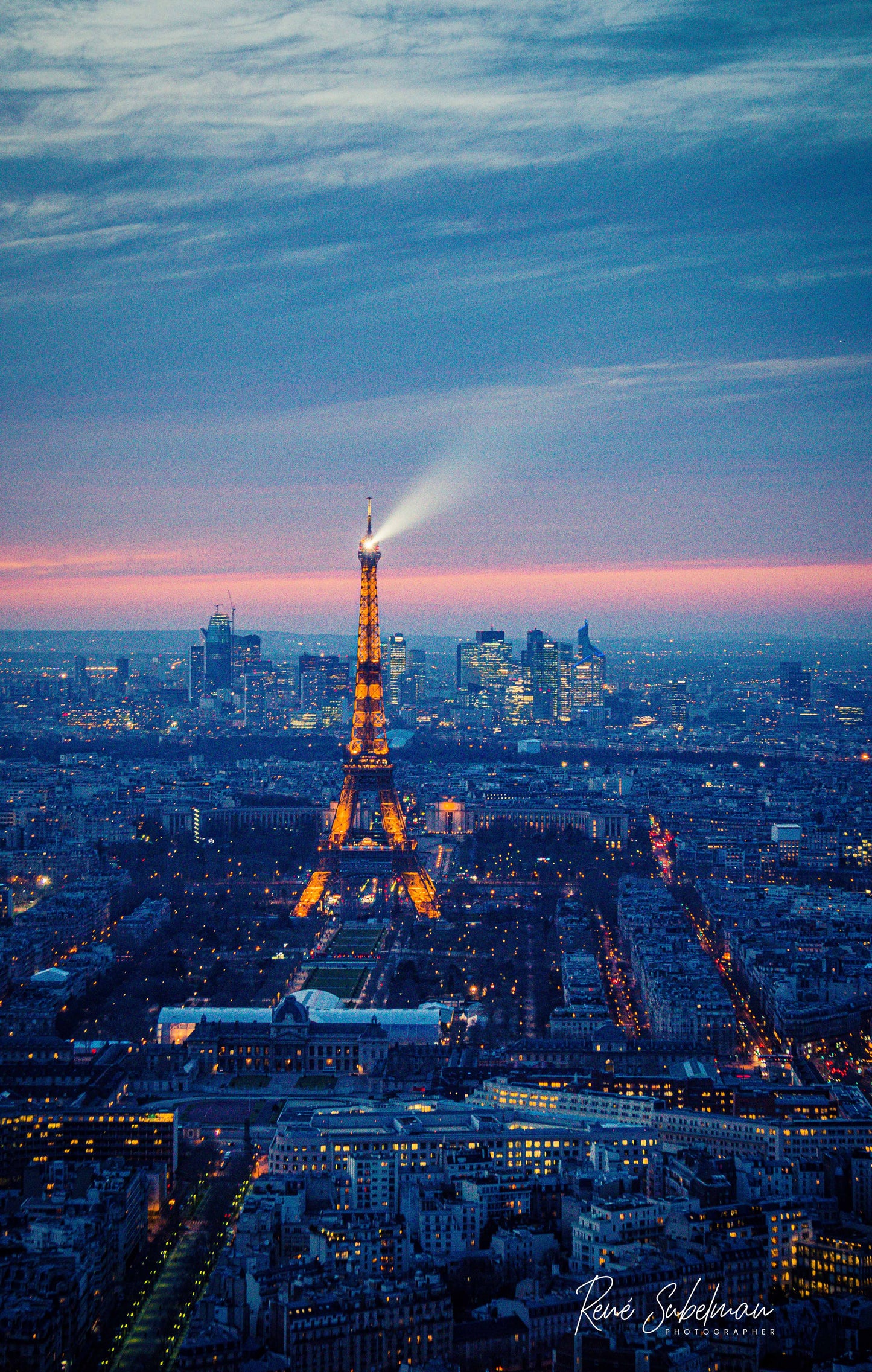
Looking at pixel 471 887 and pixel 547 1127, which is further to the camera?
pixel 471 887

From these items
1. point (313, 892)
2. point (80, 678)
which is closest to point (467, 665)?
point (80, 678)

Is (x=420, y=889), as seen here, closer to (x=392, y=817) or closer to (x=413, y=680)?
(x=392, y=817)

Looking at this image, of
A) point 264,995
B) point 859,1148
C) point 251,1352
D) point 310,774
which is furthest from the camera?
point 310,774

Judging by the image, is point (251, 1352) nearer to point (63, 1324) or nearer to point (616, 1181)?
point (63, 1324)

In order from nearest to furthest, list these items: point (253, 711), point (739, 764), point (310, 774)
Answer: point (310, 774)
point (739, 764)
point (253, 711)

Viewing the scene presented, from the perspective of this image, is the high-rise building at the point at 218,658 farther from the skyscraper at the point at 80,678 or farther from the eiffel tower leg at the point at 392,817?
the eiffel tower leg at the point at 392,817

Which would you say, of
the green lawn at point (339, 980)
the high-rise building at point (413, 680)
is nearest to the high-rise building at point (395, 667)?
the high-rise building at point (413, 680)

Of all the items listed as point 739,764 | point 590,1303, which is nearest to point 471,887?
point 590,1303
